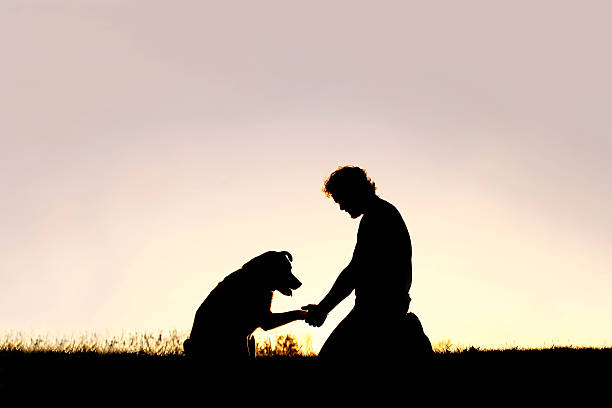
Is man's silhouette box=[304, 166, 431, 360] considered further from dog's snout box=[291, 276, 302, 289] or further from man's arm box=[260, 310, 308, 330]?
dog's snout box=[291, 276, 302, 289]

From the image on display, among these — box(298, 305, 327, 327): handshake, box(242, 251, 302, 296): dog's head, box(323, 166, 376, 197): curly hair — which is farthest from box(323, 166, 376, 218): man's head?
box(242, 251, 302, 296): dog's head

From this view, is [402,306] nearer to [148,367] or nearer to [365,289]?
[365,289]

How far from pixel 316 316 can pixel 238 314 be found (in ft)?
3.20

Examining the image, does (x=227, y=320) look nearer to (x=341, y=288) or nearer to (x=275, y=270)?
(x=275, y=270)

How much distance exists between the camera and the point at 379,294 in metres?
5.25

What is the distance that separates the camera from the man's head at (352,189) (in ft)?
19.1

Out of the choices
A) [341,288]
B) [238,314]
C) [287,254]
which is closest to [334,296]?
[341,288]

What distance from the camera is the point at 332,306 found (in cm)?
616

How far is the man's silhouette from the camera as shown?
5.14 meters

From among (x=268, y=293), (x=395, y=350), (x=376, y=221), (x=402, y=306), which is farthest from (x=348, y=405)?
(x=268, y=293)

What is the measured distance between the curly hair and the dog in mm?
1771

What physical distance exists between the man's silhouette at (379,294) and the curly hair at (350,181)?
0.15m

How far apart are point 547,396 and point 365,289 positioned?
3.03 m

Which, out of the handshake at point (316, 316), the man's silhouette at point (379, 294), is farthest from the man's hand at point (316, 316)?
the man's silhouette at point (379, 294)
